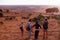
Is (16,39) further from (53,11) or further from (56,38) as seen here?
(53,11)

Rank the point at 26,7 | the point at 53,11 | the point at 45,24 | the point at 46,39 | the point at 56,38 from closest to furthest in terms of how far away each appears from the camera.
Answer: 1. the point at 45,24
2. the point at 46,39
3. the point at 56,38
4. the point at 53,11
5. the point at 26,7

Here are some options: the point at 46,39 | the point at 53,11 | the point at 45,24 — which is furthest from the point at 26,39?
the point at 53,11

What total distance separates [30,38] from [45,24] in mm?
2838

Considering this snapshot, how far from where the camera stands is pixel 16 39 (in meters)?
19.2

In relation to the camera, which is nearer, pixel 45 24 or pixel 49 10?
pixel 45 24

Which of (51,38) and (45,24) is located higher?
(45,24)

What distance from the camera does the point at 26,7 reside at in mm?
75062

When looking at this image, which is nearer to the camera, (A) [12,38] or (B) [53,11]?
(A) [12,38]

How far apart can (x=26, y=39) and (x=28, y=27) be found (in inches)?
79.3

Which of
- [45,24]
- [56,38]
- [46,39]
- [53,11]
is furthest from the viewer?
[53,11]

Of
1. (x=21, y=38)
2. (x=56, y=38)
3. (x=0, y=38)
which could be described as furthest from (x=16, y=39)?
(x=56, y=38)

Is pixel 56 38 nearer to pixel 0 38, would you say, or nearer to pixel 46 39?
pixel 46 39

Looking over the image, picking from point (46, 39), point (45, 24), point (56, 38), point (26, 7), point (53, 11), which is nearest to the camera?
point (45, 24)

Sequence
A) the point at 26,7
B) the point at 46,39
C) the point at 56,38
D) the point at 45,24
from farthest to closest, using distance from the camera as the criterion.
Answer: the point at 26,7, the point at 56,38, the point at 46,39, the point at 45,24
